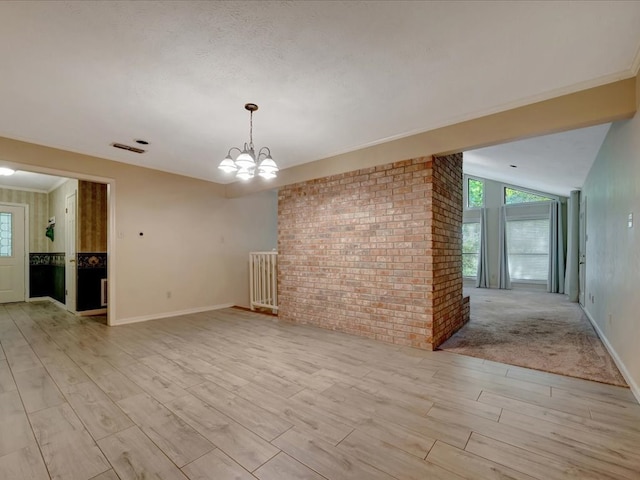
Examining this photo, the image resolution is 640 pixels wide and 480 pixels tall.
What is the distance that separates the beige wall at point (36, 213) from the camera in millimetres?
6582

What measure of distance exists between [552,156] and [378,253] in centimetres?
309

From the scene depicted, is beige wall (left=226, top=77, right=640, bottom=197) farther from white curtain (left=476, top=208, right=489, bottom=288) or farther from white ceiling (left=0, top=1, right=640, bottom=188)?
white curtain (left=476, top=208, right=489, bottom=288)

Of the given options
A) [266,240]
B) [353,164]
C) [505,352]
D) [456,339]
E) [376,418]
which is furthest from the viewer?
[266,240]

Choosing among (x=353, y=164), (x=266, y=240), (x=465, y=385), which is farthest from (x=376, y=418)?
(x=266, y=240)

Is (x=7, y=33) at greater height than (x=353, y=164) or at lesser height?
greater

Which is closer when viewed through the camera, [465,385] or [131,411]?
[131,411]

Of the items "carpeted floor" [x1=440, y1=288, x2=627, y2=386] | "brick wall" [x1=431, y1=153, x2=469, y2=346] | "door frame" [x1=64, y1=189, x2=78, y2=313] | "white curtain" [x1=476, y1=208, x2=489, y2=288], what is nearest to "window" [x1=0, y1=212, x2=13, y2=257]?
"door frame" [x1=64, y1=189, x2=78, y2=313]

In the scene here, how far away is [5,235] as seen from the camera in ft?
20.7


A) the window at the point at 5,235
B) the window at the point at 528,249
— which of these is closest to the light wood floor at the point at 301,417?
the window at the point at 5,235

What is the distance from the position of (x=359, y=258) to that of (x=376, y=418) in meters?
2.17

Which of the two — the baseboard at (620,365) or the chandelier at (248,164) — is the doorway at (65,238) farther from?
the baseboard at (620,365)

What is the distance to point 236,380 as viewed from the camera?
99.0 inches

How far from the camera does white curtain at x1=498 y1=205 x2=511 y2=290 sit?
848 cm

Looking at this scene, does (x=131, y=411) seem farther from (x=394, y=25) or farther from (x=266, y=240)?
(x=266, y=240)
